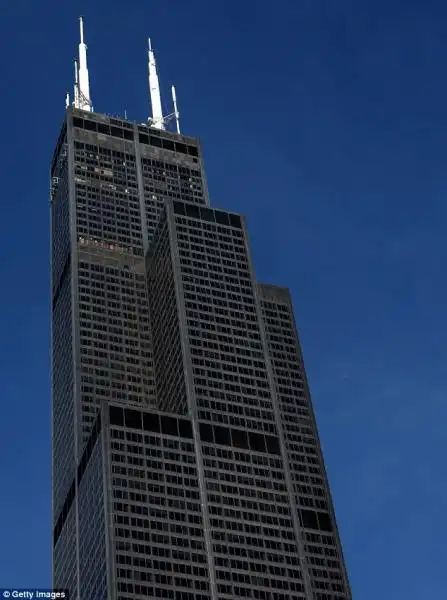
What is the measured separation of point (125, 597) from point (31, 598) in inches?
2113

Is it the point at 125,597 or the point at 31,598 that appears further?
the point at 125,597

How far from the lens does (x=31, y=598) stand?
485 ft

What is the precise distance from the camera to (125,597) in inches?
7849

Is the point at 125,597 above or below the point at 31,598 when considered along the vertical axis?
above
